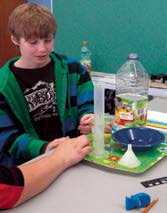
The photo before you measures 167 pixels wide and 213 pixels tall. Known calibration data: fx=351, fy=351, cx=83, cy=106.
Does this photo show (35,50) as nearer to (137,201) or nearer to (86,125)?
(86,125)

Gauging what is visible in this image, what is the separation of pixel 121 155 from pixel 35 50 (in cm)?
63

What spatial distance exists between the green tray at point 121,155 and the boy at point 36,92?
0.26 m

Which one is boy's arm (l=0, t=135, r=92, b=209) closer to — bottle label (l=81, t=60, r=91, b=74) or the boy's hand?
the boy's hand

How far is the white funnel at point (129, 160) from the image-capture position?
3.30 feet

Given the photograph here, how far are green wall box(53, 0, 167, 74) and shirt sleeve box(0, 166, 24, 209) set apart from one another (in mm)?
1890

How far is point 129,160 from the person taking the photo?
1013 mm

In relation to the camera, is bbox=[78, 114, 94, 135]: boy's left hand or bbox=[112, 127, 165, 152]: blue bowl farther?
bbox=[78, 114, 94, 135]: boy's left hand

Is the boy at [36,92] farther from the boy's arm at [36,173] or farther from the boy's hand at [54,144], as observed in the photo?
the boy's arm at [36,173]

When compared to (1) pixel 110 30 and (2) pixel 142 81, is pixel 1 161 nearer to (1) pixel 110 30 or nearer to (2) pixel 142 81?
(2) pixel 142 81

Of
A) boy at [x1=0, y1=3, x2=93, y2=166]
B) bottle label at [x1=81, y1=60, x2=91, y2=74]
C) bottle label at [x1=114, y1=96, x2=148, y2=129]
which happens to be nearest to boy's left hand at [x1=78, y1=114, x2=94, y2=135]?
boy at [x1=0, y1=3, x2=93, y2=166]

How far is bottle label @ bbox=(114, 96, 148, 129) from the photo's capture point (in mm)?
1179

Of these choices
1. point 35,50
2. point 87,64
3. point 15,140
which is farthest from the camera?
point 87,64

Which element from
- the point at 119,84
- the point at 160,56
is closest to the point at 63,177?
the point at 119,84

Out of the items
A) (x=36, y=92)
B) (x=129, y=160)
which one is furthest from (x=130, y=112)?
(x=36, y=92)
